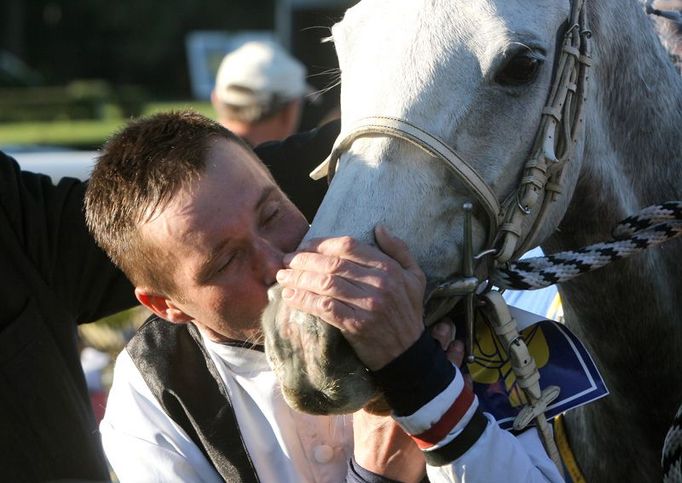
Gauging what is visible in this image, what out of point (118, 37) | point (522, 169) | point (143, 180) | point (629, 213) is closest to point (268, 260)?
point (143, 180)

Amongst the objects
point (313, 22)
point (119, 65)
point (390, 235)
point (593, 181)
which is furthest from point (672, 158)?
point (119, 65)

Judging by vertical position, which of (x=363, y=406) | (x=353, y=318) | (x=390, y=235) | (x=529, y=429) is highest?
(x=390, y=235)

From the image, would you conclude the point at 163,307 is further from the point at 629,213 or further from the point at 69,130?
the point at 69,130

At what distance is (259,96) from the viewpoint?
611 cm

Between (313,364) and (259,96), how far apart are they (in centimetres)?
440

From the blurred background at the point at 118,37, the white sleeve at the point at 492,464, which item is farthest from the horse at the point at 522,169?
the blurred background at the point at 118,37

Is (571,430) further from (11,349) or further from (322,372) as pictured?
(11,349)

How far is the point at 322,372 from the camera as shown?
6.15 ft

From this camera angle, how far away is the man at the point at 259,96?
608 centimetres

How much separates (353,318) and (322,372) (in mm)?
123

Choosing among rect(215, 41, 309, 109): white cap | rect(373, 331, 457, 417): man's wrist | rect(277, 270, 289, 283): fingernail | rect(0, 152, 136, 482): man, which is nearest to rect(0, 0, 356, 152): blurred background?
rect(215, 41, 309, 109): white cap

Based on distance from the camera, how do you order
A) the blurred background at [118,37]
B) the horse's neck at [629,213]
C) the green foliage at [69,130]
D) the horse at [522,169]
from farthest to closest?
1. the blurred background at [118,37]
2. the green foliage at [69,130]
3. the horse's neck at [629,213]
4. the horse at [522,169]

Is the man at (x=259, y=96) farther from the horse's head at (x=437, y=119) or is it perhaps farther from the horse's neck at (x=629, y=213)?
the horse's head at (x=437, y=119)

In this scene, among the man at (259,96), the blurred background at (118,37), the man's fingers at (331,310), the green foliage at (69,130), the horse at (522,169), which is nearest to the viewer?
the man's fingers at (331,310)
